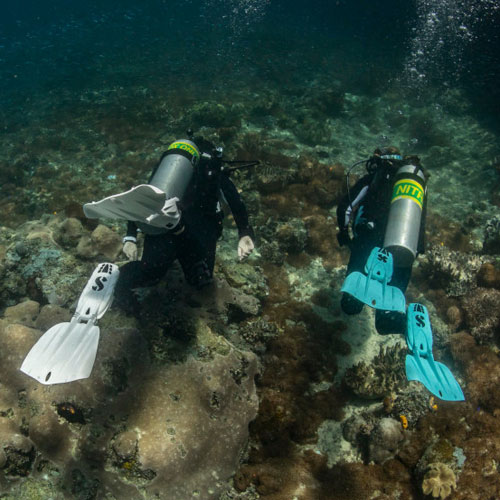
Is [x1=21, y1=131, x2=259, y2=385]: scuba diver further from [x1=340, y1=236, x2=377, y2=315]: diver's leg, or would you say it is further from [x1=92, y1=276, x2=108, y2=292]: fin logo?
[x1=340, y1=236, x2=377, y2=315]: diver's leg

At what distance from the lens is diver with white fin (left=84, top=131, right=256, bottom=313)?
3.78m

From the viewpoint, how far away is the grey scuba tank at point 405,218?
4.53m

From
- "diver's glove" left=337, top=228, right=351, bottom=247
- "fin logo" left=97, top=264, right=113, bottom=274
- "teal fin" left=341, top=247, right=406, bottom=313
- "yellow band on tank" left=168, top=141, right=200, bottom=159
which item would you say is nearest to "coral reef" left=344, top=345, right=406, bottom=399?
"teal fin" left=341, top=247, right=406, bottom=313

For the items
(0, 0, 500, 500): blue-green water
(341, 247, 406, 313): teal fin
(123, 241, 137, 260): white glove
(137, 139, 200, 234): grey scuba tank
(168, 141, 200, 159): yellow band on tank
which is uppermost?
(168, 141, 200, 159): yellow band on tank

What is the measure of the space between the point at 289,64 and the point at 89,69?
1751 centimetres

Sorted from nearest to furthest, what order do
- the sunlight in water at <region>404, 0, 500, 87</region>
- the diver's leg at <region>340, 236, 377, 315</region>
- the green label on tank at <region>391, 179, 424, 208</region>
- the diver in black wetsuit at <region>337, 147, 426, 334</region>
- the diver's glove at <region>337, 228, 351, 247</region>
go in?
the green label on tank at <region>391, 179, 424, 208</region>, the diver in black wetsuit at <region>337, 147, 426, 334</region>, the diver's leg at <region>340, 236, 377, 315</region>, the diver's glove at <region>337, 228, 351, 247</region>, the sunlight in water at <region>404, 0, 500, 87</region>

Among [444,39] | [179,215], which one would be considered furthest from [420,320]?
[444,39]

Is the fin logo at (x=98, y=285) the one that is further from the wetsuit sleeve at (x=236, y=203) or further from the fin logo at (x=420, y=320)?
the fin logo at (x=420, y=320)

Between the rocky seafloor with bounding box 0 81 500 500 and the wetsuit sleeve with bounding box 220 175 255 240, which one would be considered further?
the wetsuit sleeve with bounding box 220 175 255 240

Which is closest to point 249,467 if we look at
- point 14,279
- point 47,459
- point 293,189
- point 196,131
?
point 47,459

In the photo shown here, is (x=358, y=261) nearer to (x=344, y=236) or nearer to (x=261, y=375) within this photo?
(x=344, y=236)

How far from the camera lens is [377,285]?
4.55 meters

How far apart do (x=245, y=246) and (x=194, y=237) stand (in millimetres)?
Result: 969

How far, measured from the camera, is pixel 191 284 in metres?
5.30
